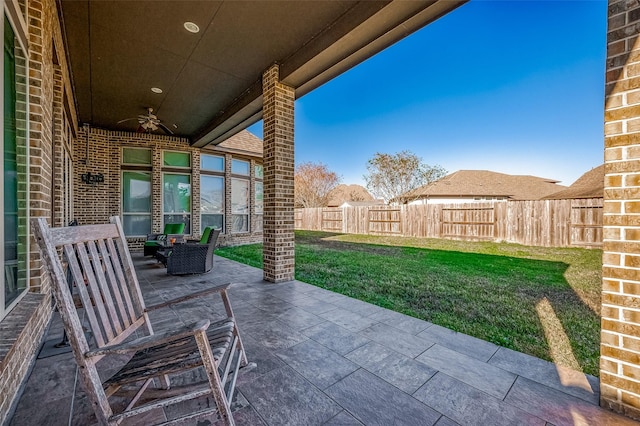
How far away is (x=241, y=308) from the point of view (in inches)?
125

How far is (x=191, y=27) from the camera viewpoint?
3.46 m

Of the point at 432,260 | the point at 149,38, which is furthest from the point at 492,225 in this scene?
the point at 149,38

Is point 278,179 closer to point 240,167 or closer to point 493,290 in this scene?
point 493,290

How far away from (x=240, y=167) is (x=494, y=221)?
9.48 metres

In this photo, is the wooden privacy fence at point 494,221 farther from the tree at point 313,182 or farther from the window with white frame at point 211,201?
the tree at point 313,182

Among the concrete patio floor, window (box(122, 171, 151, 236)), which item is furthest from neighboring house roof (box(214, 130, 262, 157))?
the concrete patio floor

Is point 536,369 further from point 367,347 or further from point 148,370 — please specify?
point 148,370

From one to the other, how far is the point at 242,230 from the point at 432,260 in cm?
652

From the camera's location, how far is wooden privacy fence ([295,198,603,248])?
8227 millimetres

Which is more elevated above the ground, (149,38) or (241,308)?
(149,38)

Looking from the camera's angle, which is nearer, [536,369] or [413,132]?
[536,369]

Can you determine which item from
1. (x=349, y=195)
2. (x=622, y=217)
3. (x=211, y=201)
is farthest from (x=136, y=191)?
(x=349, y=195)

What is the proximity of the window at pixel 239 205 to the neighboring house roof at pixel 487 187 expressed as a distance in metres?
12.8

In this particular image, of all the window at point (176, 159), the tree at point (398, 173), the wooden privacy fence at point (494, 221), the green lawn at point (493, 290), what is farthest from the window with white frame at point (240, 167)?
the tree at point (398, 173)
